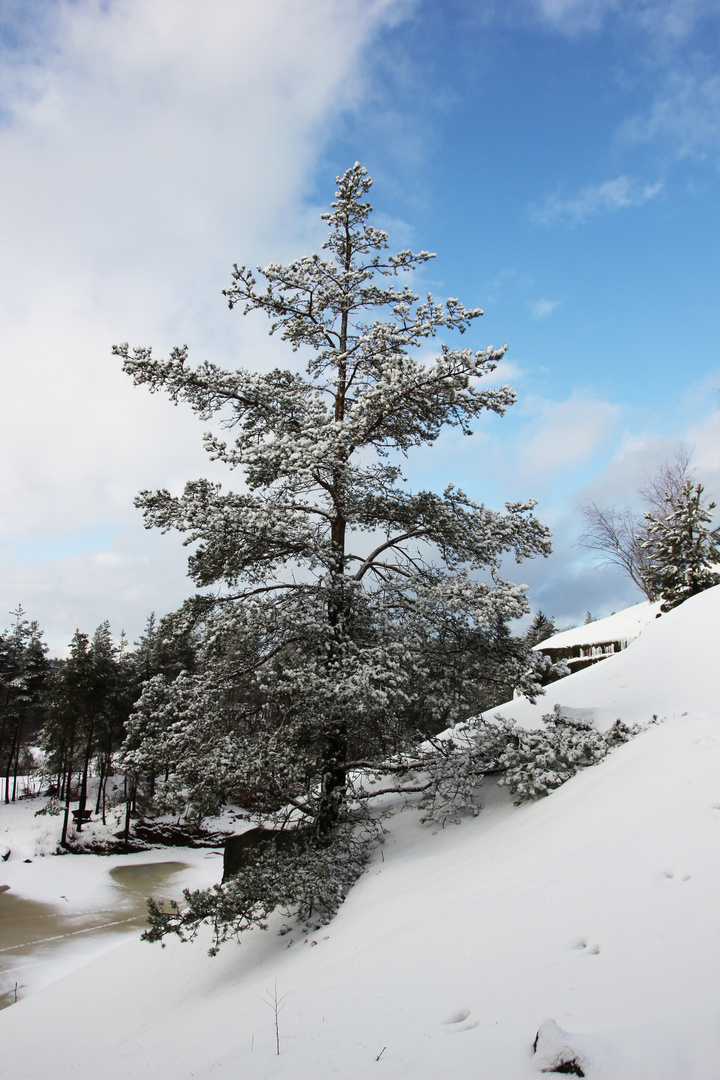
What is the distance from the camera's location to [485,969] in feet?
15.9

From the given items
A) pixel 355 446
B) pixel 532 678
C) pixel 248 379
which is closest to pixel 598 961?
pixel 532 678

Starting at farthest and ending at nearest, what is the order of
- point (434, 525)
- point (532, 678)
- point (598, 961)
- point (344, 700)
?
1. point (434, 525)
2. point (532, 678)
3. point (344, 700)
4. point (598, 961)

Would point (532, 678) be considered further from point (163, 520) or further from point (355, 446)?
point (163, 520)

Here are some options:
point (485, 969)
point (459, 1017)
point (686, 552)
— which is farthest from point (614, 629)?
point (459, 1017)

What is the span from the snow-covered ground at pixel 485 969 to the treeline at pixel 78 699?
692 inches

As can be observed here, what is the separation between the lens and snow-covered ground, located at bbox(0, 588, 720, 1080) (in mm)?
3645

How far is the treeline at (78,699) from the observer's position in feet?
104

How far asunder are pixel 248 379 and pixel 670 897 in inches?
391

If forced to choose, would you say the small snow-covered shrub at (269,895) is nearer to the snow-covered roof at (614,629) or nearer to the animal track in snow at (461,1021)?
the animal track in snow at (461,1021)

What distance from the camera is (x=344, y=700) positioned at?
Answer: 8883 mm

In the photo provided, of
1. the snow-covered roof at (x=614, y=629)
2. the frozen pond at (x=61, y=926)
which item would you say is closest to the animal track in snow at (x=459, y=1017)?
the frozen pond at (x=61, y=926)

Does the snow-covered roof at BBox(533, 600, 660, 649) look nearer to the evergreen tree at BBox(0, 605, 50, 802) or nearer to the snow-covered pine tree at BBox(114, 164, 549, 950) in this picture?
the snow-covered pine tree at BBox(114, 164, 549, 950)

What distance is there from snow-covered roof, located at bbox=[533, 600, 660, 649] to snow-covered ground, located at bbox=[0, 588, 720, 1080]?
75.8ft

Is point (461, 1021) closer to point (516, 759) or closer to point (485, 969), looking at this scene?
point (485, 969)
